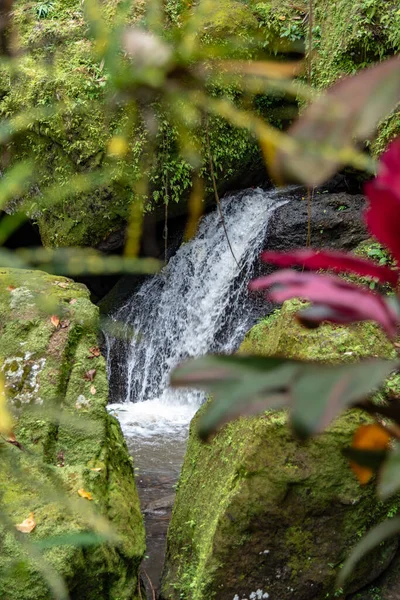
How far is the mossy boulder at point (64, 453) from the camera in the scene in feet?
8.15

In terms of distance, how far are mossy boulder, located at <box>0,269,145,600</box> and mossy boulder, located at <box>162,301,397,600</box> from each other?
1.35ft

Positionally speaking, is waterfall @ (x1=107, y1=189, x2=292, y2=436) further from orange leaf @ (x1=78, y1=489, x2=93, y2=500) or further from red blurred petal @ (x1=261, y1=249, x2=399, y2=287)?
red blurred petal @ (x1=261, y1=249, x2=399, y2=287)

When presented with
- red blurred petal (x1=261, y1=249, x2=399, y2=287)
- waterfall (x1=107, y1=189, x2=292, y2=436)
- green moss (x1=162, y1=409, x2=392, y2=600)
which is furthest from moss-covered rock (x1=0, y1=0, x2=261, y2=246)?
red blurred petal (x1=261, y1=249, x2=399, y2=287)

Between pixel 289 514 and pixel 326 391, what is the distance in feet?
9.07

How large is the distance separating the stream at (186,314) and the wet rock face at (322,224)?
262mm

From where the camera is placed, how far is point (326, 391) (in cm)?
40

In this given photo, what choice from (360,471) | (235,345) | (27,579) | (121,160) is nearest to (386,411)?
(360,471)

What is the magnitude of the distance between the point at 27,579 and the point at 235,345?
193 inches

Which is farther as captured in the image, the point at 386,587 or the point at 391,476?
the point at 386,587

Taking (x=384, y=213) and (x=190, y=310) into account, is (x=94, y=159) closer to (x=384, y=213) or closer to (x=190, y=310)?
(x=190, y=310)

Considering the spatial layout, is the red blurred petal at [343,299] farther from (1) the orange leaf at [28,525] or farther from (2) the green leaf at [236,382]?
(1) the orange leaf at [28,525]

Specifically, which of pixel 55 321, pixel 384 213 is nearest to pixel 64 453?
pixel 55 321

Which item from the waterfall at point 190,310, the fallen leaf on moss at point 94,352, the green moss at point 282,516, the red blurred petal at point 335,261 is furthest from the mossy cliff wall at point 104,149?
the red blurred petal at point 335,261

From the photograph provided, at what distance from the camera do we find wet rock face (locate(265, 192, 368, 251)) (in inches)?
263
